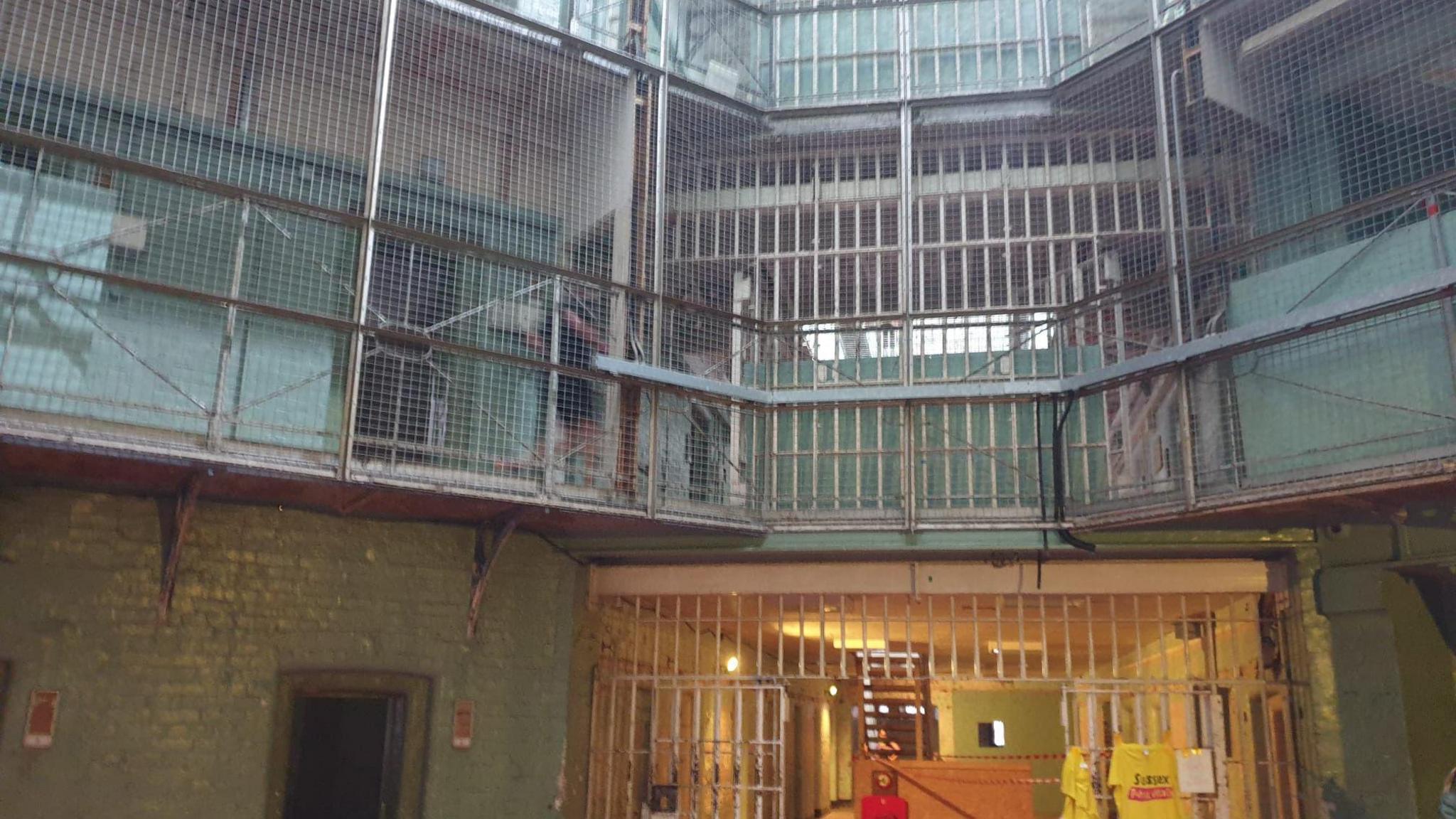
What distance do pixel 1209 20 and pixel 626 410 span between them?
694cm

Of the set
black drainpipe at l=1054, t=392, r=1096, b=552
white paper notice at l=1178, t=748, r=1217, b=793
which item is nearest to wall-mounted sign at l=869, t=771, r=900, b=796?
white paper notice at l=1178, t=748, r=1217, b=793

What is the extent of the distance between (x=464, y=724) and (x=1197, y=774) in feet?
23.7

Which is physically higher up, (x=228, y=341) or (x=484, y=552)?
(x=228, y=341)

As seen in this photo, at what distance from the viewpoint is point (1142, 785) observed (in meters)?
9.91

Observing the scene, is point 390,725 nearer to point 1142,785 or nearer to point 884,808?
point 884,808

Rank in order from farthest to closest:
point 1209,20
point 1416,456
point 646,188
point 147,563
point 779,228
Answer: point 779,228
point 646,188
point 1209,20
point 147,563
point 1416,456

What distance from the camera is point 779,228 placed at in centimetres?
1244

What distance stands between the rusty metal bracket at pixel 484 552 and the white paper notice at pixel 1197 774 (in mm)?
7008

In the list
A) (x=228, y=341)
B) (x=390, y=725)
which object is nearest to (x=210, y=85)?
(x=228, y=341)

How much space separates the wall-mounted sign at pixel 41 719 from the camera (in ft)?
28.5

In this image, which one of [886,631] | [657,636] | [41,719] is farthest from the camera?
[657,636]

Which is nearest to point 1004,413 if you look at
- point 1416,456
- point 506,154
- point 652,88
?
point 1416,456

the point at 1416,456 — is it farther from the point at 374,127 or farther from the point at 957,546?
the point at 374,127

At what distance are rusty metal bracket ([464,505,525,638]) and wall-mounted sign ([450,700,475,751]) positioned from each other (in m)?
0.67
